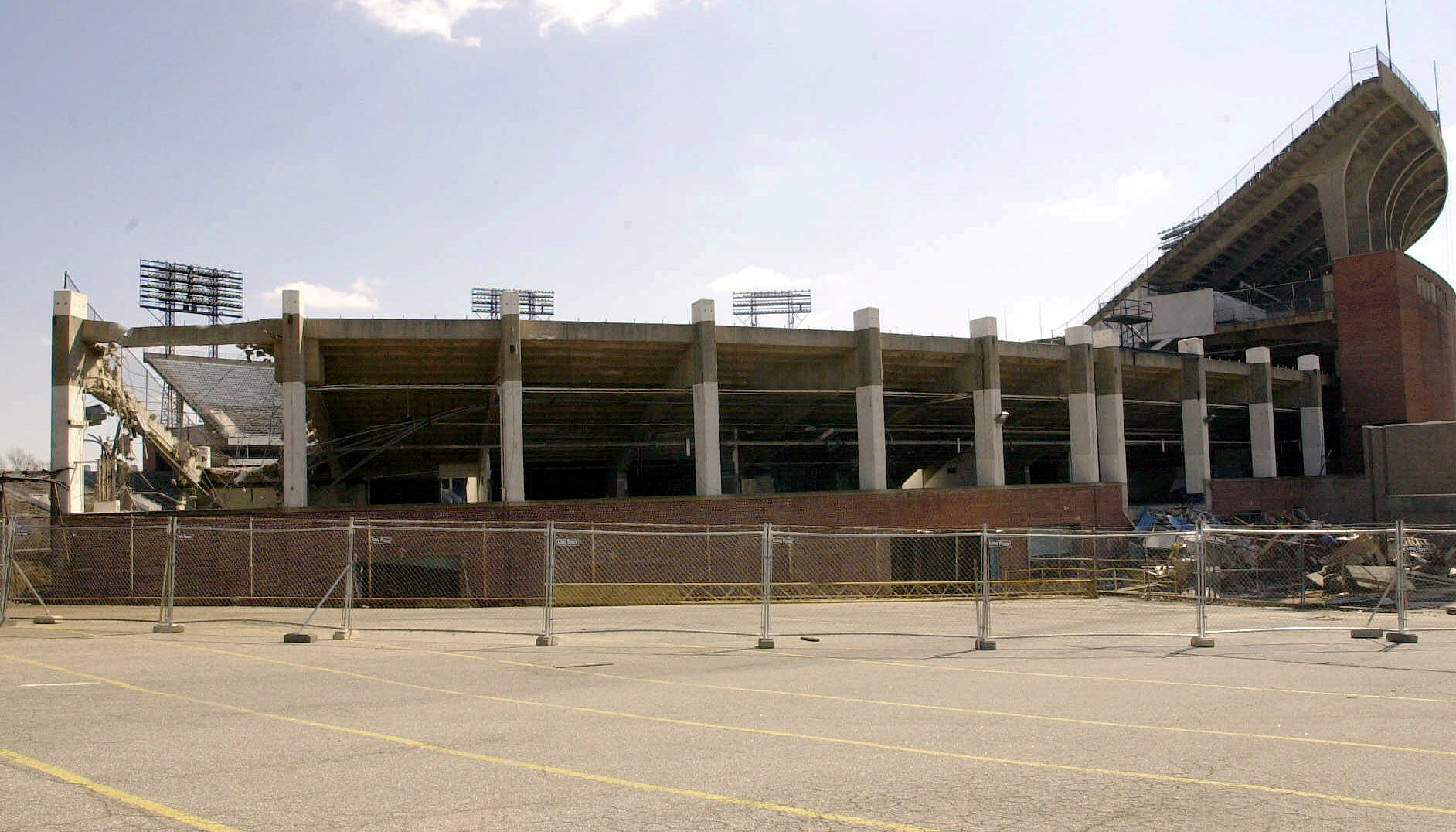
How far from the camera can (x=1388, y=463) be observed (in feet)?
121

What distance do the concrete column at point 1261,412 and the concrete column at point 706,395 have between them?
28675 mm

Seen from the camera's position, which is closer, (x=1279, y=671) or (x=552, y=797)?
(x=552, y=797)

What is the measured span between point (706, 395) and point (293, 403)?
34.1 feet

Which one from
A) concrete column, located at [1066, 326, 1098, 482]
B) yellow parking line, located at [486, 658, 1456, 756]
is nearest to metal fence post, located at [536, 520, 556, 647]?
yellow parking line, located at [486, 658, 1456, 756]

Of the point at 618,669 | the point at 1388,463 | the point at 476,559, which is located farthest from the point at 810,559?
the point at 1388,463

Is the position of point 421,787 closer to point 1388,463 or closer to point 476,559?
point 476,559

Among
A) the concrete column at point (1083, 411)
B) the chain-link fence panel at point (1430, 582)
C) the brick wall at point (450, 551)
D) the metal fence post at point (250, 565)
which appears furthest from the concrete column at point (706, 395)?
the chain-link fence panel at point (1430, 582)

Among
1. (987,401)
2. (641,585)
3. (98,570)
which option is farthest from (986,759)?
(987,401)

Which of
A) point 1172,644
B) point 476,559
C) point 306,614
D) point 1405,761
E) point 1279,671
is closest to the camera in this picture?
point 1405,761

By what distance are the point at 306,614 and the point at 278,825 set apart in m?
14.7

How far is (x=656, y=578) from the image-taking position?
24.6 meters

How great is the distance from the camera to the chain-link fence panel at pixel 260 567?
2184cm

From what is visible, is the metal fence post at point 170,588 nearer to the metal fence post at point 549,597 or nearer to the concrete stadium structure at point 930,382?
the metal fence post at point 549,597

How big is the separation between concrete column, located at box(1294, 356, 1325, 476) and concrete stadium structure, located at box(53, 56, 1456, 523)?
8cm
